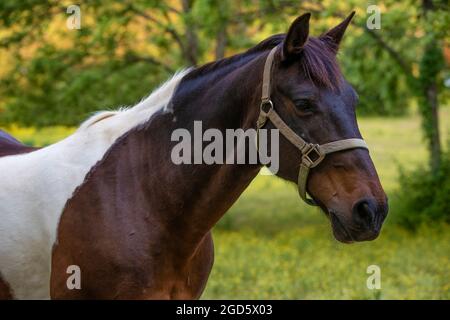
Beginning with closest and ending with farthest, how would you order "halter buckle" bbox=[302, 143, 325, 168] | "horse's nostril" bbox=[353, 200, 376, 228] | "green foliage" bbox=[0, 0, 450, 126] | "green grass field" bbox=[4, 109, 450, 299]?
"horse's nostril" bbox=[353, 200, 376, 228] < "halter buckle" bbox=[302, 143, 325, 168] < "green grass field" bbox=[4, 109, 450, 299] < "green foliage" bbox=[0, 0, 450, 126]

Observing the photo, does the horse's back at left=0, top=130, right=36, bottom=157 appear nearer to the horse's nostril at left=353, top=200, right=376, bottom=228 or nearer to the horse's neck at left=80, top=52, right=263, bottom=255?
the horse's neck at left=80, top=52, right=263, bottom=255

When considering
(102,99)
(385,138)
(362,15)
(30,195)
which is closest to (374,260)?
(362,15)

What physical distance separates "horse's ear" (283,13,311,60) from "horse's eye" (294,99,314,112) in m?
0.22

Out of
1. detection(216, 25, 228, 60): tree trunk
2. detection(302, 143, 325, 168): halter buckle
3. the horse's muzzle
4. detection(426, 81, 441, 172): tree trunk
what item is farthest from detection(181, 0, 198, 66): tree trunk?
the horse's muzzle

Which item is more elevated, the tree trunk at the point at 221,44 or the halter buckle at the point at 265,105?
the tree trunk at the point at 221,44

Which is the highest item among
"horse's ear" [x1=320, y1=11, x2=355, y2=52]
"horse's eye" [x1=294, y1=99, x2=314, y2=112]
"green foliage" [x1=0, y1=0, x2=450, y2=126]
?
"green foliage" [x1=0, y1=0, x2=450, y2=126]

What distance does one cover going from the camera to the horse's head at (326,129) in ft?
8.68

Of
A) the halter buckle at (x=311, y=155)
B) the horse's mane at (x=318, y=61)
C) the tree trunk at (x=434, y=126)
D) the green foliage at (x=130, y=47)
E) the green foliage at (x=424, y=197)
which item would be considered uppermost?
the green foliage at (x=130, y=47)

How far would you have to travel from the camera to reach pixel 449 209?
10242 mm

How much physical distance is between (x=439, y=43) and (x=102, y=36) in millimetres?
5282

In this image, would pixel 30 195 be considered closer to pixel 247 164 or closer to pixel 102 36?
pixel 247 164

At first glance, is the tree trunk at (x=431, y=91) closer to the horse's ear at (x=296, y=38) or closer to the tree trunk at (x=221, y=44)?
the tree trunk at (x=221, y=44)

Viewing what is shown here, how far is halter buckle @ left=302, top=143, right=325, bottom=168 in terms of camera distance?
2738mm

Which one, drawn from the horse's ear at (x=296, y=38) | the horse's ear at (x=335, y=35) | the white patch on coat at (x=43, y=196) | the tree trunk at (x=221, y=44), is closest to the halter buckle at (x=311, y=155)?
the horse's ear at (x=296, y=38)
